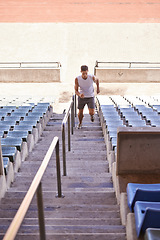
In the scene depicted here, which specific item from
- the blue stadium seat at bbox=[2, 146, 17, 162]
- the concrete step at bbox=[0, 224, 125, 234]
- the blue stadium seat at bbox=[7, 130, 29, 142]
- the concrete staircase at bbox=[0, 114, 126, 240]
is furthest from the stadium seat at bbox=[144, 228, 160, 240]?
the blue stadium seat at bbox=[7, 130, 29, 142]

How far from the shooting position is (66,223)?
9.39ft

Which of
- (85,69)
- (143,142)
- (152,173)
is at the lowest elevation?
(152,173)

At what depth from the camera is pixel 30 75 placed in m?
12.8

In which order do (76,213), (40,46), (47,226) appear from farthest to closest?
(40,46) → (76,213) → (47,226)

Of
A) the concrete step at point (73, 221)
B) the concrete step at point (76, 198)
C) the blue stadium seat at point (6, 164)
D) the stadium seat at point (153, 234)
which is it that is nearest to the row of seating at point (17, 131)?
the blue stadium seat at point (6, 164)

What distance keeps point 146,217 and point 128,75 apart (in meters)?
11.1

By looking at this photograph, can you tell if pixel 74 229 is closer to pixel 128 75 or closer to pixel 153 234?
pixel 153 234

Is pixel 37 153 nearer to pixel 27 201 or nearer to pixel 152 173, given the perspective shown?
pixel 152 173

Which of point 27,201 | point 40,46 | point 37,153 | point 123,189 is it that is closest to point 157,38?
point 40,46

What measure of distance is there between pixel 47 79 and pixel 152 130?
10072 mm

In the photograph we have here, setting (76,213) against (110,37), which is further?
(110,37)

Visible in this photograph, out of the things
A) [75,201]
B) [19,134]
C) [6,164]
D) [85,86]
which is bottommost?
[75,201]

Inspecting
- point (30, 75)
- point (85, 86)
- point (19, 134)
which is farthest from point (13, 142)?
point (30, 75)

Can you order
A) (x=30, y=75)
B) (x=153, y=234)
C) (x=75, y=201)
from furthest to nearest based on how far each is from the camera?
(x=30, y=75), (x=75, y=201), (x=153, y=234)
